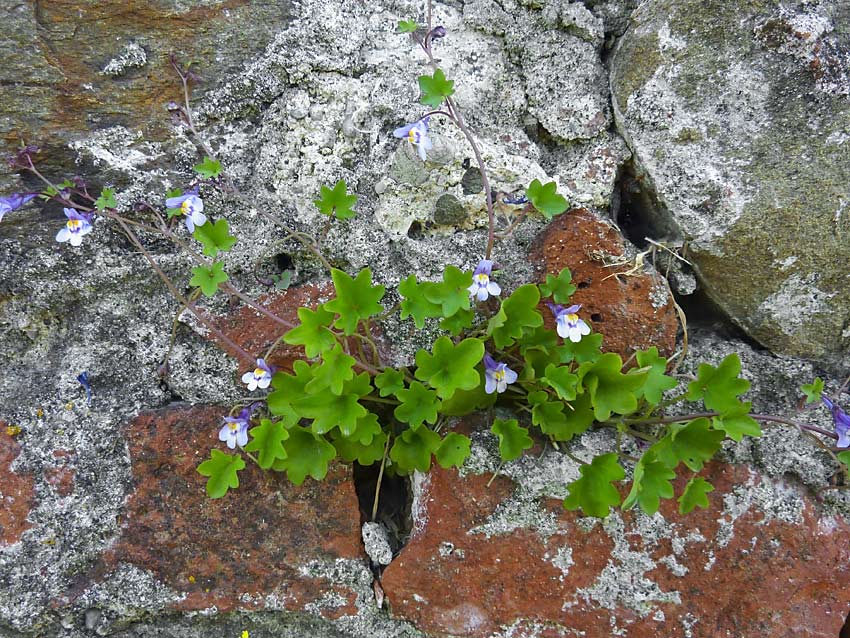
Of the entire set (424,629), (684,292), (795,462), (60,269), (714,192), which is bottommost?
(424,629)

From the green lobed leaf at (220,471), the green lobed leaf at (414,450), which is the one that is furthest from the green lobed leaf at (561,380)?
the green lobed leaf at (220,471)

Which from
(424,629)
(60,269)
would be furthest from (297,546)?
(60,269)

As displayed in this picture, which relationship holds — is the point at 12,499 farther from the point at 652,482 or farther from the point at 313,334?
the point at 652,482

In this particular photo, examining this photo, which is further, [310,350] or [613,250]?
[613,250]

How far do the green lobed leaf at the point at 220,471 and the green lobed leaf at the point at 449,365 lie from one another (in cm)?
38

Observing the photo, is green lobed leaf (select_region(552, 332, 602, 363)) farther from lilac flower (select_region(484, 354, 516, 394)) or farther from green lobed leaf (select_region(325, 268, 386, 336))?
green lobed leaf (select_region(325, 268, 386, 336))

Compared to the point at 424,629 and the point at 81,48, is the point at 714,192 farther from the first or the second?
the point at 81,48

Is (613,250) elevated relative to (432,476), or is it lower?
elevated

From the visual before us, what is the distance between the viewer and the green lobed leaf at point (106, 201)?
3.97 feet

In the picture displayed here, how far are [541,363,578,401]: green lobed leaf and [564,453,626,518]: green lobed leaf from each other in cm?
13

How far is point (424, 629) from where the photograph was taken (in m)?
1.25

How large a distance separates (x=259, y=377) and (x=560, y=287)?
587 mm

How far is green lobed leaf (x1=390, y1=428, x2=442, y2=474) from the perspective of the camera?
1.22 metres

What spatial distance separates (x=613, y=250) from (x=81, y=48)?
3.53 ft
